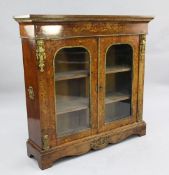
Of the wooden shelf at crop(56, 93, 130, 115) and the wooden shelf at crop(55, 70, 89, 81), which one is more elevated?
the wooden shelf at crop(55, 70, 89, 81)

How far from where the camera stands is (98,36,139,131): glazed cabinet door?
86.5 inches

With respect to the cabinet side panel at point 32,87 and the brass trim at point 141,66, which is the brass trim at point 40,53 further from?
the brass trim at point 141,66

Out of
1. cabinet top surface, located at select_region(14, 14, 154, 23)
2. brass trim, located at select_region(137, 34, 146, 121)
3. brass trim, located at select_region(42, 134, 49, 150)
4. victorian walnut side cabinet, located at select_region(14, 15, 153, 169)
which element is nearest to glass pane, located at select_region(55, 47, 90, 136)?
victorian walnut side cabinet, located at select_region(14, 15, 153, 169)

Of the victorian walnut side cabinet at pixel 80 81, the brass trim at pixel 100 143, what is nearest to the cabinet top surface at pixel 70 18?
the victorian walnut side cabinet at pixel 80 81

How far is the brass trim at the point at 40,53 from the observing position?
1.84 m

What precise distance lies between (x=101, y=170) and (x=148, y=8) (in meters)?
2.60

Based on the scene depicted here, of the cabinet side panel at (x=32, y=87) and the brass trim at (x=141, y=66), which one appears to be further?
the brass trim at (x=141, y=66)

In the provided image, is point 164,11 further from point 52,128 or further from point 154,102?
point 52,128

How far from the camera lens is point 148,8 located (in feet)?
12.9

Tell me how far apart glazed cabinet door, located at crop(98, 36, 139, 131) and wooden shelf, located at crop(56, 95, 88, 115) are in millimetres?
131

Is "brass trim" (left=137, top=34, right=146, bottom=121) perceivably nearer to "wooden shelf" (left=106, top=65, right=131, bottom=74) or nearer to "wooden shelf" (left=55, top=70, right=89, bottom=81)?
"wooden shelf" (left=106, top=65, right=131, bottom=74)

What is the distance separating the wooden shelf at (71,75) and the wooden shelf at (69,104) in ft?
0.43

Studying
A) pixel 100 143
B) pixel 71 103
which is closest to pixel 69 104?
pixel 71 103

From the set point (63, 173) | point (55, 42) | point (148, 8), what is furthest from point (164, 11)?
point (63, 173)
